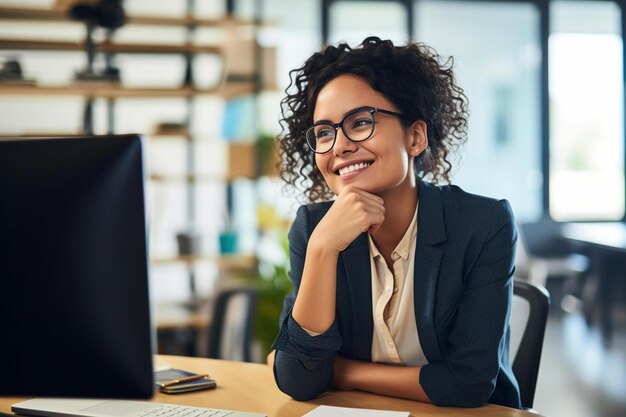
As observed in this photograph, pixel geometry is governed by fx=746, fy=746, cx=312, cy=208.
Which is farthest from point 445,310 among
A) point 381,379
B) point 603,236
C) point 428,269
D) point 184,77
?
point 603,236

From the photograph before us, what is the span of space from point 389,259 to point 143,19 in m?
3.44

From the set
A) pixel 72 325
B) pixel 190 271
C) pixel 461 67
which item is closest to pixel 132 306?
pixel 72 325

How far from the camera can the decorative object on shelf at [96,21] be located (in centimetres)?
421

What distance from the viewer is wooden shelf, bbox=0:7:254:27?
455 centimetres

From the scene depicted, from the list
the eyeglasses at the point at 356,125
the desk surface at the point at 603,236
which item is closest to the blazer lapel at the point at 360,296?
the eyeglasses at the point at 356,125

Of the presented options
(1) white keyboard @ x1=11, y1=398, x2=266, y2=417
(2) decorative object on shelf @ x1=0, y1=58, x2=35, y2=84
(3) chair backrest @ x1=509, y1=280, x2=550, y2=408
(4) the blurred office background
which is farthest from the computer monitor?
(2) decorative object on shelf @ x1=0, y1=58, x2=35, y2=84

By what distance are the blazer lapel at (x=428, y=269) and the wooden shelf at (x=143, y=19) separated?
3.38 metres

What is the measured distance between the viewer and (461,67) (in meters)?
6.71

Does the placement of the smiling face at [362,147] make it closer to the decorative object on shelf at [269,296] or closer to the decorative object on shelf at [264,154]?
the decorative object on shelf at [269,296]

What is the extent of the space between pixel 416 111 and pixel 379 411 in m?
0.67

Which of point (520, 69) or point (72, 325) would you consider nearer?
point (72, 325)

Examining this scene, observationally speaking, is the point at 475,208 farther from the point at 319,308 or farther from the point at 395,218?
the point at 319,308

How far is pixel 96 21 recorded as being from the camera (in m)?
4.35

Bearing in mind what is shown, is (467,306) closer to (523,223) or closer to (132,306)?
(132,306)
